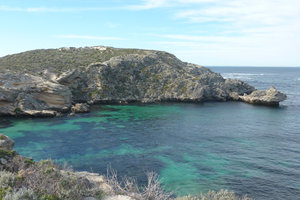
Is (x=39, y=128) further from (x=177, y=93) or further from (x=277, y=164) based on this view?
(x=177, y=93)

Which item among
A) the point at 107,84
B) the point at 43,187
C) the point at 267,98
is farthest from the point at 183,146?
the point at 267,98

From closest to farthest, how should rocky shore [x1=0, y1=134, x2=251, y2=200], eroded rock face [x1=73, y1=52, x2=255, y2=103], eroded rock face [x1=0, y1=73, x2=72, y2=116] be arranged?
1. rocky shore [x1=0, y1=134, x2=251, y2=200]
2. eroded rock face [x1=0, y1=73, x2=72, y2=116]
3. eroded rock face [x1=73, y1=52, x2=255, y2=103]

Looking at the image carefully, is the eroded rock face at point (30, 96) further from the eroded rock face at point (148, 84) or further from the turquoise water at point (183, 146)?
the eroded rock face at point (148, 84)

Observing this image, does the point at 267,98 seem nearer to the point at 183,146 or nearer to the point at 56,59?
the point at 183,146

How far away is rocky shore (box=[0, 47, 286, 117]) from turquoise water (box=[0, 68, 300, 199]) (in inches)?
384

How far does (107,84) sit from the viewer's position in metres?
88.4

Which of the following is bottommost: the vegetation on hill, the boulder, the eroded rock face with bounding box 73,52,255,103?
the boulder

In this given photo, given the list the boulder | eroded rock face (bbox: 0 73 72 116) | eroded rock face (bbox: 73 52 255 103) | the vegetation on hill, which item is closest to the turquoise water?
eroded rock face (bbox: 0 73 72 116)

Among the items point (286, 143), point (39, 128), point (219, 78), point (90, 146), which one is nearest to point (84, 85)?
point (39, 128)

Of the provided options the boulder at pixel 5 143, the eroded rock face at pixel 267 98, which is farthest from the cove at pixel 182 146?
the eroded rock face at pixel 267 98

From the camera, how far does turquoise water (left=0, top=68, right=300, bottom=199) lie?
96.2ft

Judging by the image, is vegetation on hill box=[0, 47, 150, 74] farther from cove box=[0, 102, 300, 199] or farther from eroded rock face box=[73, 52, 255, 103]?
cove box=[0, 102, 300, 199]

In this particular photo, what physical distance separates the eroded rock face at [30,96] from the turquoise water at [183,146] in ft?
12.7

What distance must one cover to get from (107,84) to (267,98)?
5675 centimetres
